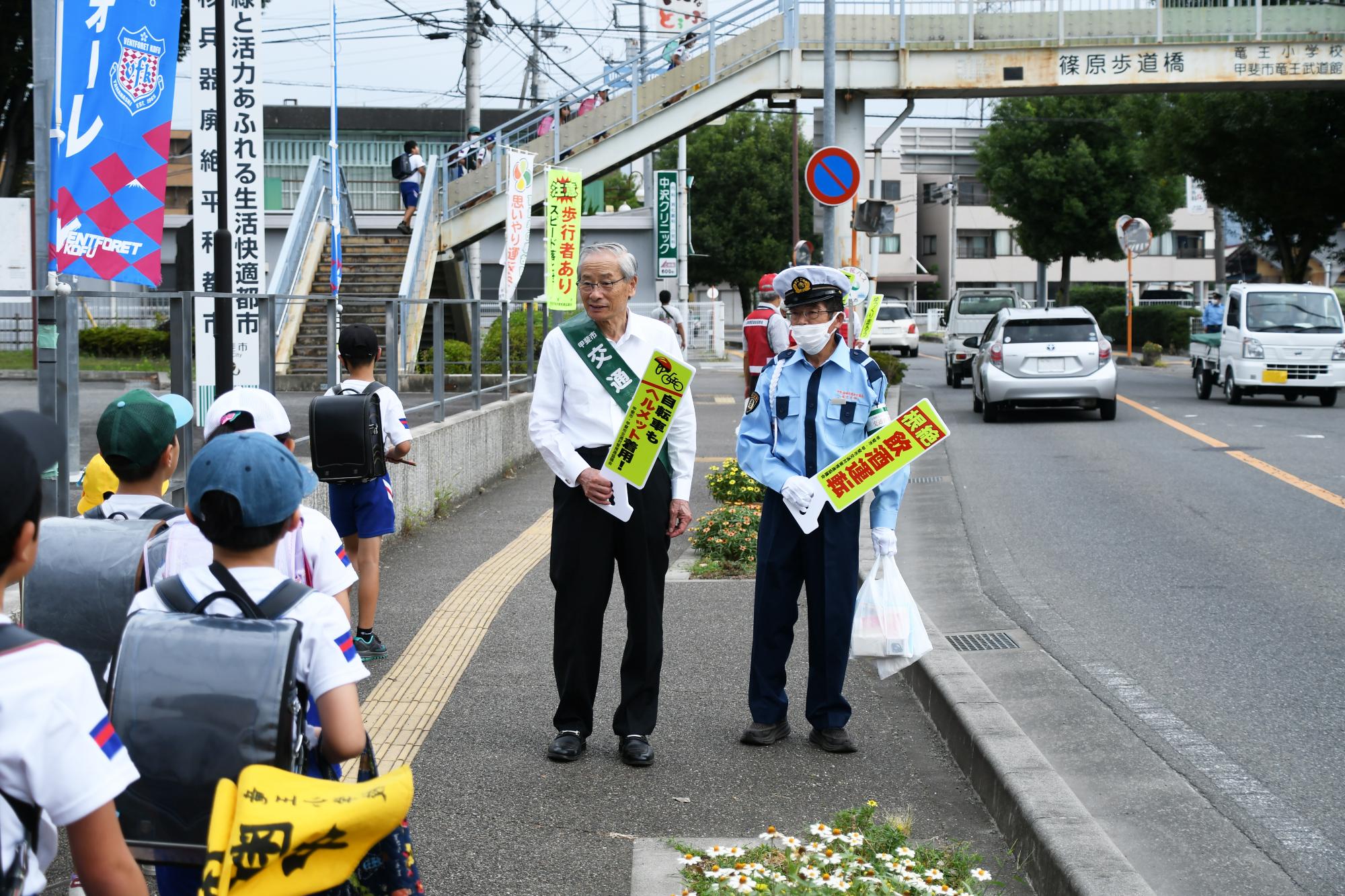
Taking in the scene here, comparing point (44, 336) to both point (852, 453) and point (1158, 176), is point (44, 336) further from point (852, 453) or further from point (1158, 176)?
point (1158, 176)

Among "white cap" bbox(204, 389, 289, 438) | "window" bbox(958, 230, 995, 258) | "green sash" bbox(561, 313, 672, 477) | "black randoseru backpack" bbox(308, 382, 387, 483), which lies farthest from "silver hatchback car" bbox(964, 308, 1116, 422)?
"window" bbox(958, 230, 995, 258)

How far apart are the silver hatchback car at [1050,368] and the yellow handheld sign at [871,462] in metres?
14.9

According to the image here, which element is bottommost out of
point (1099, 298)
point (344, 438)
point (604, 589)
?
point (604, 589)

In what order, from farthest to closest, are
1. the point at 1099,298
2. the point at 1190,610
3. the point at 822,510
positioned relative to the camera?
the point at 1099,298 < the point at 1190,610 < the point at 822,510

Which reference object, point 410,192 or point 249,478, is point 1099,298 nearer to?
point 410,192

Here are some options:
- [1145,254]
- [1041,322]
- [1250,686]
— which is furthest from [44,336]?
[1145,254]

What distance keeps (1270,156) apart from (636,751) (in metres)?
28.3

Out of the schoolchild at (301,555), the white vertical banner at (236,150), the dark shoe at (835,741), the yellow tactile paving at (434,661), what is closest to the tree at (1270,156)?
the white vertical banner at (236,150)

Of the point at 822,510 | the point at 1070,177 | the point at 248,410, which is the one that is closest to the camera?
the point at 248,410

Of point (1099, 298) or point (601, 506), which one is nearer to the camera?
point (601, 506)

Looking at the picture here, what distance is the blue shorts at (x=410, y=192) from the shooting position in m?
27.5

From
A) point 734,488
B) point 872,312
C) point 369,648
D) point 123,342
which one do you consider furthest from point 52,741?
point 872,312

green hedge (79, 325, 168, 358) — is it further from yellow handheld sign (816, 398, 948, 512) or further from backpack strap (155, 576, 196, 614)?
backpack strap (155, 576, 196, 614)

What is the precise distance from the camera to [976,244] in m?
78.4
